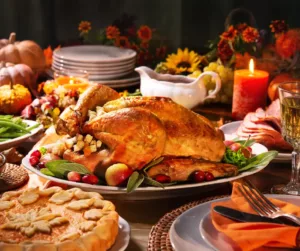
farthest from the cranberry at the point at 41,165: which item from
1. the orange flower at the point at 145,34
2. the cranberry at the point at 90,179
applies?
the orange flower at the point at 145,34

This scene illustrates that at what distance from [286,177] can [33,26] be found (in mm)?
2721

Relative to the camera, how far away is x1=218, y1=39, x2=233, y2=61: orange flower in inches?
99.7

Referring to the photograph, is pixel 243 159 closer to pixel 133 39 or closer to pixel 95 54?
pixel 95 54

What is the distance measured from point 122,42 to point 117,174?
171 cm

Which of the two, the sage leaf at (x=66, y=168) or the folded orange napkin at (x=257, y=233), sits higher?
the folded orange napkin at (x=257, y=233)

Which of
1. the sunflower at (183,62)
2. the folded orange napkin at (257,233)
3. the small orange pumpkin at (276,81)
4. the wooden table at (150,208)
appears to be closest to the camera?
the folded orange napkin at (257,233)

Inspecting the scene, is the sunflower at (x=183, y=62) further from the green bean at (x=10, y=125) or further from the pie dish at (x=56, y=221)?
the pie dish at (x=56, y=221)

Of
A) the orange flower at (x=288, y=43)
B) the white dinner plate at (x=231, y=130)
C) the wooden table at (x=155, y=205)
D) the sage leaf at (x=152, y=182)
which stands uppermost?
the orange flower at (x=288, y=43)

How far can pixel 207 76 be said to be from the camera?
2.33 meters

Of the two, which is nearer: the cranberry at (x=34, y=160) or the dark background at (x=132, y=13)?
the cranberry at (x=34, y=160)

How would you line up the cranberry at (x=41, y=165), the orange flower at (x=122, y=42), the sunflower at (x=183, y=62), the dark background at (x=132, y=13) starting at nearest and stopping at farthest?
the cranberry at (x=41, y=165) < the sunflower at (x=183, y=62) < the orange flower at (x=122, y=42) < the dark background at (x=132, y=13)

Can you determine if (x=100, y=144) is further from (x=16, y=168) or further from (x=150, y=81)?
(x=150, y=81)

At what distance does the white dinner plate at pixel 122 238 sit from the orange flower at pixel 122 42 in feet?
6.20

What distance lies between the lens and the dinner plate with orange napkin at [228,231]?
41.5 inches
